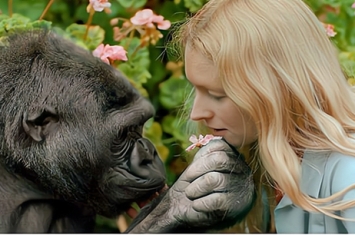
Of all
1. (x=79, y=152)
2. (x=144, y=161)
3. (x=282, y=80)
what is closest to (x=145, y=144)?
(x=144, y=161)

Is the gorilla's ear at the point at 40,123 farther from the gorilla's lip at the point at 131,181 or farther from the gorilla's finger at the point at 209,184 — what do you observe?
the gorilla's finger at the point at 209,184

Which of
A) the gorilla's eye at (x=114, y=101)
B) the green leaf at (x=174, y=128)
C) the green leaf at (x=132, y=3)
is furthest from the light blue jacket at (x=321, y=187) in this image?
the green leaf at (x=132, y=3)

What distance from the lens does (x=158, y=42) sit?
3.11 metres

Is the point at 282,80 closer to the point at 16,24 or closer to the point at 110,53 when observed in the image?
the point at 110,53

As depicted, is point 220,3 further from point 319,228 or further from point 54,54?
point 319,228

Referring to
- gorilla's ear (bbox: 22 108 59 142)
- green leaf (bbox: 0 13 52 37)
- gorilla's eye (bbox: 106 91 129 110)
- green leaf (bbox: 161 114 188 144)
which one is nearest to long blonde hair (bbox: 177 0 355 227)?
gorilla's eye (bbox: 106 91 129 110)

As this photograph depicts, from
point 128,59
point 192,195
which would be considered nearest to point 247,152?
point 192,195

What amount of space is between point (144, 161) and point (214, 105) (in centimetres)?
30

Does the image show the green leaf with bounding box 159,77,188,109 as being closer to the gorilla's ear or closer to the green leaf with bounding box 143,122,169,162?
the green leaf with bounding box 143,122,169,162

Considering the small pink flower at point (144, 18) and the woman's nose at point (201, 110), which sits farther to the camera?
the small pink flower at point (144, 18)

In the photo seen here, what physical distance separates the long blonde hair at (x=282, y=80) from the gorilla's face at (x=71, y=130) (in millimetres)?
319

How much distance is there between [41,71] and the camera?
210cm

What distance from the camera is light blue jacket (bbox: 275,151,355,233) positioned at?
184 centimetres

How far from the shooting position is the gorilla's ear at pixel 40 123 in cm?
205
